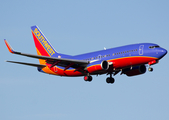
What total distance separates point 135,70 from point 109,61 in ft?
21.5

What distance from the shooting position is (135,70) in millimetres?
64500

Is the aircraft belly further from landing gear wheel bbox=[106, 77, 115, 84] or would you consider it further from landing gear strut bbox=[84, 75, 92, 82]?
landing gear wheel bbox=[106, 77, 115, 84]

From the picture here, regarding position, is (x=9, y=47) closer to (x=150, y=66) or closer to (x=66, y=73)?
(x=66, y=73)

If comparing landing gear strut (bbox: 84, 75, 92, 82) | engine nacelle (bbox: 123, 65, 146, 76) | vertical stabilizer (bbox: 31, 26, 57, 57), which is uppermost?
vertical stabilizer (bbox: 31, 26, 57, 57)

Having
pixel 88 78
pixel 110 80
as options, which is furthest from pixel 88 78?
pixel 110 80

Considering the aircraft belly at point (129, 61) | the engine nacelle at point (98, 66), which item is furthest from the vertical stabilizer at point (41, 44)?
the aircraft belly at point (129, 61)

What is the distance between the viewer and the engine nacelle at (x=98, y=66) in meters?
59.2

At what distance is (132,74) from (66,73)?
11.4 metres

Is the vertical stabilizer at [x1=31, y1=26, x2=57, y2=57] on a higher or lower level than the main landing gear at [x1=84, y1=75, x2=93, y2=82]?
higher

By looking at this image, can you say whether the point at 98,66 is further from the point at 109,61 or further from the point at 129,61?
the point at 129,61

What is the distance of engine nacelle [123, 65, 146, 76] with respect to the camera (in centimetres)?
6386

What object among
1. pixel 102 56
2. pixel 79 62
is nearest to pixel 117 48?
pixel 102 56

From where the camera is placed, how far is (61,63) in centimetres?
6341

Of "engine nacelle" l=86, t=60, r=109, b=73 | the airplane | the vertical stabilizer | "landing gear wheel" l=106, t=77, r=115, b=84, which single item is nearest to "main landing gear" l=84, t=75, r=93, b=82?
the airplane
